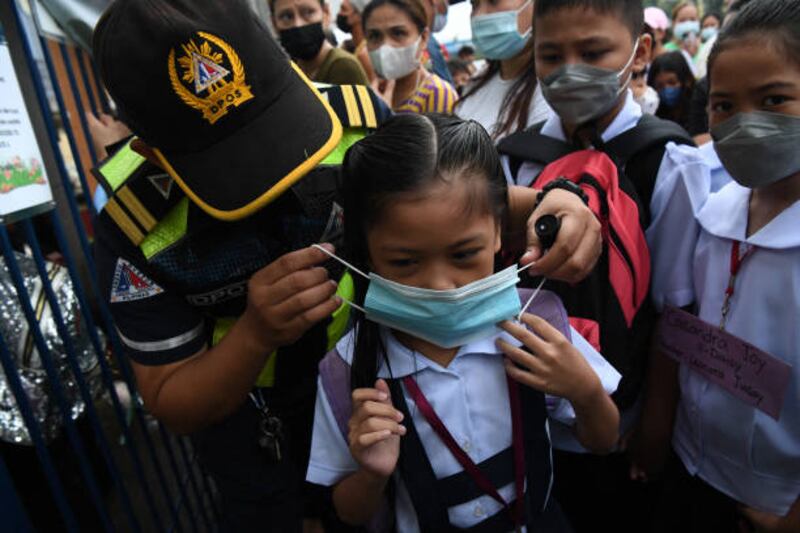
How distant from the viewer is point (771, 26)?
48.1 inches

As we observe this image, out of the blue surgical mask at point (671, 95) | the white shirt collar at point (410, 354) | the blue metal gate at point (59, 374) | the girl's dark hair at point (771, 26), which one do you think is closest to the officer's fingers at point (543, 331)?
the white shirt collar at point (410, 354)

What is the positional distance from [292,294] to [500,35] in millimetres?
1712

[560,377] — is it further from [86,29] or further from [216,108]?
[86,29]

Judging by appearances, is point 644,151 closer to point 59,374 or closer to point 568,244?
point 568,244

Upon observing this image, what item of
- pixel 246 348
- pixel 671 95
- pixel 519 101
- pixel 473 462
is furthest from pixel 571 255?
pixel 671 95

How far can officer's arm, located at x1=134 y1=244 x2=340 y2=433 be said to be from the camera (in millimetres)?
1000

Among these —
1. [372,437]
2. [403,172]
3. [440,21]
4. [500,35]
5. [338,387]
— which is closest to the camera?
[372,437]

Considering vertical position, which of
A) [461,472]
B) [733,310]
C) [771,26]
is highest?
[771,26]

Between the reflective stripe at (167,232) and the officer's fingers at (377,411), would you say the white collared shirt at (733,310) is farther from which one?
the reflective stripe at (167,232)

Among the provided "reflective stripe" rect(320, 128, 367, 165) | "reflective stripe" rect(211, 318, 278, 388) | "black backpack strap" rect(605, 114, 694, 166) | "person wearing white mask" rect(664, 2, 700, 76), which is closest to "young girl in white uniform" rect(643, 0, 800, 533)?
"black backpack strap" rect(605, 114, 694, 166)

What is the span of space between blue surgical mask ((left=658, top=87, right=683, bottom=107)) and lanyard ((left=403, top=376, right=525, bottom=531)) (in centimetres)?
398

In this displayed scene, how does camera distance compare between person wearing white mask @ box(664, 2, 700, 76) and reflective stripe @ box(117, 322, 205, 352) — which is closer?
reflective stripe @ box(117, 322, 205, 352)

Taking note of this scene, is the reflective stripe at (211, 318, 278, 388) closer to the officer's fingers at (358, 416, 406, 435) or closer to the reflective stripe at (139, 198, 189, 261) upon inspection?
the reflective stripe at (139, 198, 189, 261)

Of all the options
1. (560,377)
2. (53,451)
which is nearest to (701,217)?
(560,377)
